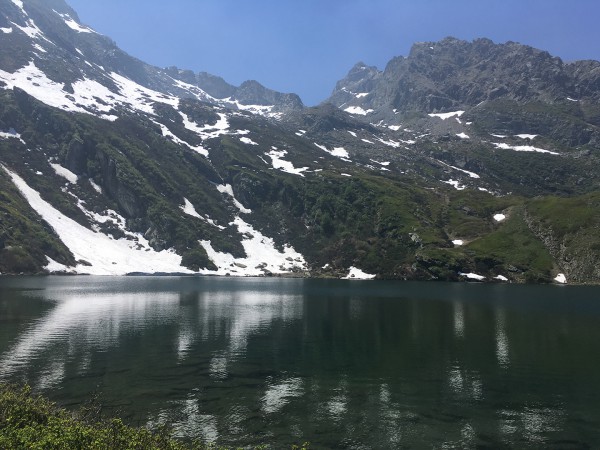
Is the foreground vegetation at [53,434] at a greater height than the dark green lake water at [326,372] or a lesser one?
greater

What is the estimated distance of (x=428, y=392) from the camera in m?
42.7

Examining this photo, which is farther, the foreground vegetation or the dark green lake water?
the dark green lake water

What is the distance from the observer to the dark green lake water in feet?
111

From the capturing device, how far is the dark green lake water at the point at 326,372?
111 ft

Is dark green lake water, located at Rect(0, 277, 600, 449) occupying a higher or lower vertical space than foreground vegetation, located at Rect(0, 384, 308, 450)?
lower

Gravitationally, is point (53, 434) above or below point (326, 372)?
above

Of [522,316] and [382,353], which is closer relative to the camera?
[382,353]

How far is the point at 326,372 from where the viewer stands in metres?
49.2

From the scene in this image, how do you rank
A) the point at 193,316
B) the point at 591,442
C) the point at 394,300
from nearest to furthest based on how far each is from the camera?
the point at 591,442 → the point at 193,316 → the point at 394,300

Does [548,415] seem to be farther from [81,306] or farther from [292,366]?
[81,306]

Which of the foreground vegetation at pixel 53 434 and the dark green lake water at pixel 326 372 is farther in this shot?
the dark green lake water at pixel 326 372

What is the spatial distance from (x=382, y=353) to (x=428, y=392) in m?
16.4

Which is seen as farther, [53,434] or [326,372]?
[326,372]

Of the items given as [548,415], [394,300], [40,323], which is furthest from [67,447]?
[394,300]
